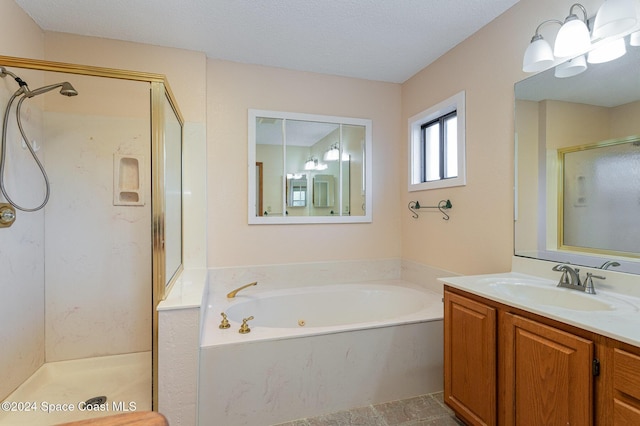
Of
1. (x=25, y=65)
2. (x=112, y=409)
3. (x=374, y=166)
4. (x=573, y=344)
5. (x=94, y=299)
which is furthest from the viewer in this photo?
(x=374, y=166)

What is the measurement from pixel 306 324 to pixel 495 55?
2.43 m

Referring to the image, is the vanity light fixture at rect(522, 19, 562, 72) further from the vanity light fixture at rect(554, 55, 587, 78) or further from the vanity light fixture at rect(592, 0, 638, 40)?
the vanity light fixture at rect(592, 0, 638, 40)

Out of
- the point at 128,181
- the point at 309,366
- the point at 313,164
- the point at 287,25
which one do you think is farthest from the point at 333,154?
the point at 309,366

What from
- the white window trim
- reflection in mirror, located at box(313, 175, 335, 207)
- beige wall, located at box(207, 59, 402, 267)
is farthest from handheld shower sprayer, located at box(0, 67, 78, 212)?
the white window trim

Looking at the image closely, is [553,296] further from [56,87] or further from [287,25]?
[56,87]

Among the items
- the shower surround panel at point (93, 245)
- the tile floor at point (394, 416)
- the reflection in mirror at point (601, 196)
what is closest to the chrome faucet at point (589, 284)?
the reflection in mirror at point (601, 196)

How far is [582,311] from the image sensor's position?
1.22m

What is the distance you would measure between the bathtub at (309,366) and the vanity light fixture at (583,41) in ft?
5.32

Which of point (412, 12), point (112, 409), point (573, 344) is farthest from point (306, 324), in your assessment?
point (412, 12)

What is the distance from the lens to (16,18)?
1878 millimetres

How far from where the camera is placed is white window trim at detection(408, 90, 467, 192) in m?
2.33

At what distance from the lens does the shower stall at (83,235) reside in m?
1.74

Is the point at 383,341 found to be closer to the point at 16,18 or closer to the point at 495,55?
the point at 495,55

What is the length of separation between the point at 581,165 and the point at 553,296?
2.23ft
